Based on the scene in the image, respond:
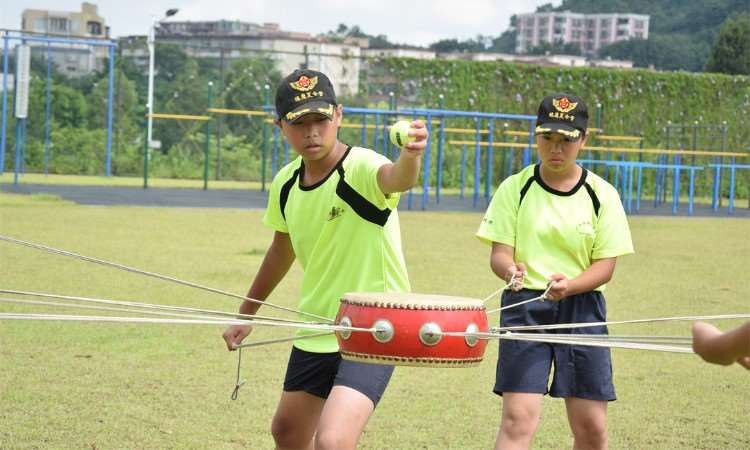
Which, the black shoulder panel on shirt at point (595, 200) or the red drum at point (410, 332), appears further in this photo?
the black shoulder panel on shirt at point (595, 200)

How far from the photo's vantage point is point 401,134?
13.0ft

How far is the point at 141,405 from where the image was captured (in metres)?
6.68

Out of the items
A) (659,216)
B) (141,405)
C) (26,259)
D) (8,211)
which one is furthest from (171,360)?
(659,216)

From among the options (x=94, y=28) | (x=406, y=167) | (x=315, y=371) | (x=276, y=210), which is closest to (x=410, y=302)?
(x=406, y=167)

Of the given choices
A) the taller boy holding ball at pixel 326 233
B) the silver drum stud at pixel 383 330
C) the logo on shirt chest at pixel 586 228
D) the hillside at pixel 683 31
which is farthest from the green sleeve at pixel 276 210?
the hillside at pixel 683 31

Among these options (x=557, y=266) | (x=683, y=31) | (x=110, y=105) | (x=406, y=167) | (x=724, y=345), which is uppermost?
(x=683, y=31)

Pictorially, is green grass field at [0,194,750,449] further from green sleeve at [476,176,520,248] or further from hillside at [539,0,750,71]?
hillside at [539,0,750,71]

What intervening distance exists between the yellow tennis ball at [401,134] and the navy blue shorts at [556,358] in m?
1.20

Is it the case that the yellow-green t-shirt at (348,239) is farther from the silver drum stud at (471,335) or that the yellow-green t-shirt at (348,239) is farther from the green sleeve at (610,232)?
the green sleeve at (610,232)

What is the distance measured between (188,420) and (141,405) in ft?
1.45

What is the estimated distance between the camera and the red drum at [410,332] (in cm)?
389

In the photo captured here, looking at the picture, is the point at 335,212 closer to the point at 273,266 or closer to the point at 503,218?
the point at 273,266

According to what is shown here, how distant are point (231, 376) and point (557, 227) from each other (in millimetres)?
3080

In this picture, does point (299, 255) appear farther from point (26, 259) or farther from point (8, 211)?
point (8, 211)
